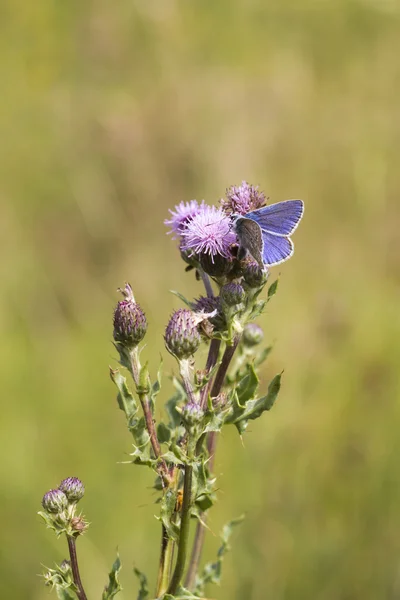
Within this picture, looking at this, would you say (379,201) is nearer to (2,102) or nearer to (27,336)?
(27,336)

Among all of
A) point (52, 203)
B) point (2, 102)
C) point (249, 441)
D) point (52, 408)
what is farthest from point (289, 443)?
point (2, 102)

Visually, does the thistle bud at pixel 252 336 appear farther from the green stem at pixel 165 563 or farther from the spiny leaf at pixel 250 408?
the green stem at pixel 165 563

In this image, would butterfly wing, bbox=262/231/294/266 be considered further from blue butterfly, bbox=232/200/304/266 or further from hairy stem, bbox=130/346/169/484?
hairy stem, bbox=130/346/169/484

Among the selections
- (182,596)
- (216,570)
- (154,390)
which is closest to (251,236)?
(154,390)

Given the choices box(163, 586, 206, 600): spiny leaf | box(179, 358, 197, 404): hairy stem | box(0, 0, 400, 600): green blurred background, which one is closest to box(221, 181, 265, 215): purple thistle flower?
box(179, 358, 197, 404): hairy stem

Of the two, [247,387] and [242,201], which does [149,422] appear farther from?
[242,201]
